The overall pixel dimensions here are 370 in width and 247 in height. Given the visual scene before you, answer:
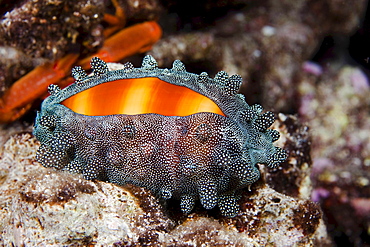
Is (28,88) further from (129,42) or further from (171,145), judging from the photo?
(171,145)

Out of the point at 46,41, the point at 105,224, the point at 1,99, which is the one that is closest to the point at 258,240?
the point at 105,224

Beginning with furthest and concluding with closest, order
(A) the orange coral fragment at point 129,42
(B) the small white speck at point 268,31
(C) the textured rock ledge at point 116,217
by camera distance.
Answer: (B) the small white speck at point 268,31 → (A) the orange coral fragment at point 129,42 → (C) the textured rock ledge at point 116,217

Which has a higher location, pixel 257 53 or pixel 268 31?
pixel 268 31

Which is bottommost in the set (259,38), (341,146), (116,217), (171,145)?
(341,146)

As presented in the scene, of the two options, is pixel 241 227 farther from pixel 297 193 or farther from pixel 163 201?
pixel 297 193

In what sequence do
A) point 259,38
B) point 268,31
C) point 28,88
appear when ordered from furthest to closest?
1. point 268,31
2. point 259,38
3. point 28,88

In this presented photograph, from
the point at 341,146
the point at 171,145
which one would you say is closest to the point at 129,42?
the point at 171,145

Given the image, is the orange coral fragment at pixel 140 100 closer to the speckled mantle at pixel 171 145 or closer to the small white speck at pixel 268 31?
the speckled mantle at pixel 171 145

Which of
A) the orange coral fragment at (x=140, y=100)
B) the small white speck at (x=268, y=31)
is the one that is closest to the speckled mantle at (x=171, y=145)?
the orange coral fragment at (x=140, y=100)
